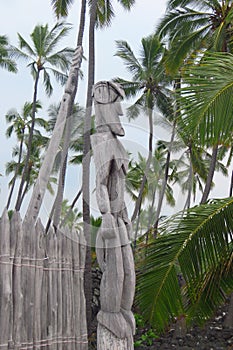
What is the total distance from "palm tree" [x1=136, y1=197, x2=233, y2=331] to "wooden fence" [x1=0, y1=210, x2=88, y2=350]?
3.43ft

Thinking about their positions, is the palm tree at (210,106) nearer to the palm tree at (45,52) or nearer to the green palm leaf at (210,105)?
the green palm leaf at (210,105)

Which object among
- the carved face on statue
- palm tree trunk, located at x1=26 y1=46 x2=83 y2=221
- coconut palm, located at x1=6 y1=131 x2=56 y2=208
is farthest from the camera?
coconut palm, located at x1=6 y1=131 x2=56 y2=208

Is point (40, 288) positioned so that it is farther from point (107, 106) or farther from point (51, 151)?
point (51, 151)

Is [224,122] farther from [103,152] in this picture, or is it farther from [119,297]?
[119,297]

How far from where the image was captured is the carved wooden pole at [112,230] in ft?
15.3

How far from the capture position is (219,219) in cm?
668

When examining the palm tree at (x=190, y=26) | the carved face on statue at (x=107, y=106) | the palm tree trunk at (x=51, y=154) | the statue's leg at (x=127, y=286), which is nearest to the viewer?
the statue's leg at (x=127, y=286)

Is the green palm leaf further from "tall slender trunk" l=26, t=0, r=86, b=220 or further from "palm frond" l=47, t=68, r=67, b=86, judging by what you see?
"palm frond" l=47, t=68, r=67, b=86

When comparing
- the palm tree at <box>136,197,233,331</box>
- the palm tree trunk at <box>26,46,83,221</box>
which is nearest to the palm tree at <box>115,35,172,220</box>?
the palm tree trunk at <box>26,46,83,221</box>

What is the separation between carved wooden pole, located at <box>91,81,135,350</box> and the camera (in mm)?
4668

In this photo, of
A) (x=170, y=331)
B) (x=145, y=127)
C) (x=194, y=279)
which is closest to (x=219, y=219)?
(x=194, y=279)

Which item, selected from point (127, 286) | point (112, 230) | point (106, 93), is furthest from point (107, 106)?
point (127, 286)

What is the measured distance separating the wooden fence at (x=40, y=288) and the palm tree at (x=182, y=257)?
1.05m

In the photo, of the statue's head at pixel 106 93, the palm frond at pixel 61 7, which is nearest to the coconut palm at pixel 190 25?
the palm frond at pixel 61 7
